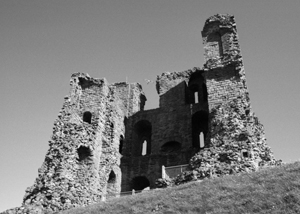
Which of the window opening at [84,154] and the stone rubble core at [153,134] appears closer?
the stone rubble core at [153,134]

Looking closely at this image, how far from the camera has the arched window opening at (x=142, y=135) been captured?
26984mm

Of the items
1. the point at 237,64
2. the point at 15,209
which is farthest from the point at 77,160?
the point at 237,64

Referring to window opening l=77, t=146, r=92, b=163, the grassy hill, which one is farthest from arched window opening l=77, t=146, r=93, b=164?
the grassy hill

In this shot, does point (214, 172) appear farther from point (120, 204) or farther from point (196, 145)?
point (196, 145)

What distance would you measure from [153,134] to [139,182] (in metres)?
3.79

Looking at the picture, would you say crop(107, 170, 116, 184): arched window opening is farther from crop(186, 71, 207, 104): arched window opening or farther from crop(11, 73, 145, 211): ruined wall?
crop(186, 71, 207, 104): arched window opening

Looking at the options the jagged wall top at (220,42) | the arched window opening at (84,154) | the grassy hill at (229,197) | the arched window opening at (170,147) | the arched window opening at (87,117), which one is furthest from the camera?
the arched window opening at (170,147)

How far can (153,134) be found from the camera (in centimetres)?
2592

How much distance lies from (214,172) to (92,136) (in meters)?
8.55

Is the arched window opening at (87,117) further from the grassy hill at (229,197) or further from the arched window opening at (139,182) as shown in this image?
the grassy hill at (229,197)

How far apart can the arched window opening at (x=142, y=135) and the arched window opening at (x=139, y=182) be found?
8.21ft

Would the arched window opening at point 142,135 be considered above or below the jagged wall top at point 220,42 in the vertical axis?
below

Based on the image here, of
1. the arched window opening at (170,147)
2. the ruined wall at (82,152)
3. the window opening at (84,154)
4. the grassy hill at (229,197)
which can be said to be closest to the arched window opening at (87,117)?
the ruined wall at (82,152)

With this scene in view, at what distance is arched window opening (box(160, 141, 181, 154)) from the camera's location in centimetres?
2519
